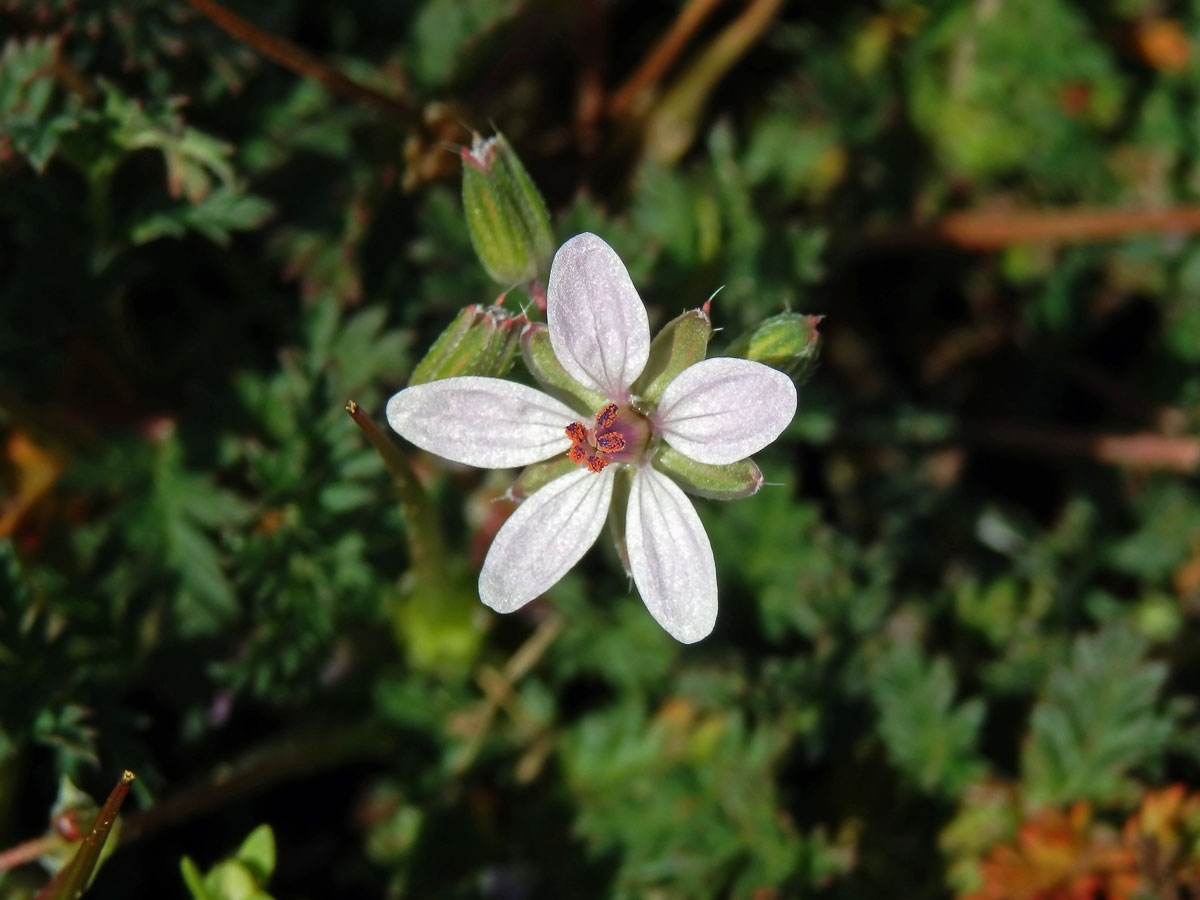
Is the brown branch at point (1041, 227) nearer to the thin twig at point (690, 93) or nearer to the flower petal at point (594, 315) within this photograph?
the thin twig at point (690, 93)

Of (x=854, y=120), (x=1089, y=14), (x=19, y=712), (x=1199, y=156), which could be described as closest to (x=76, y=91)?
(x=19, y=712)

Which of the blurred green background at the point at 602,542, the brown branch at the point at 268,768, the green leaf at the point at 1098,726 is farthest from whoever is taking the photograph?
the green leaf at the point at 1098,726

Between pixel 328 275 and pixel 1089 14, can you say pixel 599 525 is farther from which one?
pixel 1089 14

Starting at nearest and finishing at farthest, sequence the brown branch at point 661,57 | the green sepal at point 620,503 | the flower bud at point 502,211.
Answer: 1. the green sepal at point 620,503
2. the flower bud at point 502,211
3. the brown branch at point 661,57

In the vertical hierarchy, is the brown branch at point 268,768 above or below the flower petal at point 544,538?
below

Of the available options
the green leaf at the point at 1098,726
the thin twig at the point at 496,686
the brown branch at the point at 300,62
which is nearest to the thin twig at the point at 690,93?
the brown branch at the point at 300,62

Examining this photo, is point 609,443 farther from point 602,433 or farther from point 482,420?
point 482,420

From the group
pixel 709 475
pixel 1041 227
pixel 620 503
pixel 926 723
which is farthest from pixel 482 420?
pixel 1041 227

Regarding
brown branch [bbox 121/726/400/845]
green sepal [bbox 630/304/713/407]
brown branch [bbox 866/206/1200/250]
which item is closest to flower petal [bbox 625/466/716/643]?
green sepal [bbox 630/304/713/407]
